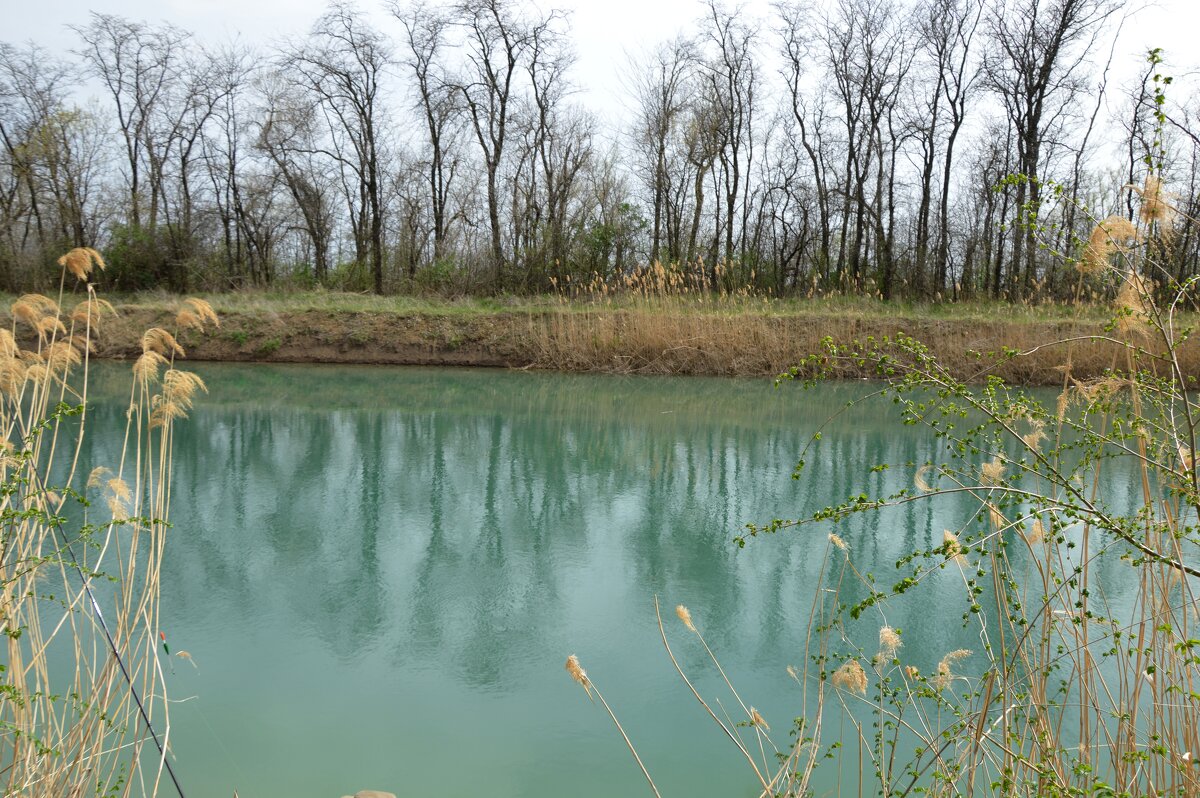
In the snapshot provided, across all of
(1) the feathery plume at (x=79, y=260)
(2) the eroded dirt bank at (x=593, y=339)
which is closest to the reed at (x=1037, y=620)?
(1) the feathery plume at (x=79, y=260)

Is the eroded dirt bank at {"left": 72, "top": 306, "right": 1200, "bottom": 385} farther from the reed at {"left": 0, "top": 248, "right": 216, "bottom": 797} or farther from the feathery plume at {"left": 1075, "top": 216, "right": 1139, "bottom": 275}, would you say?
the feathery plume at {"left": 1075, "top": 216, "right": 1139, "bottom": 275}

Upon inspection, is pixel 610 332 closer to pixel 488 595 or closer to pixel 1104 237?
pixel 488 595

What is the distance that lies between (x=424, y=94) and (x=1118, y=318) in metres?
20.8

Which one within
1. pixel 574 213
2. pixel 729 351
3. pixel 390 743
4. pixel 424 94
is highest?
pixel 424 94

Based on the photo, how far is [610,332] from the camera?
13406 millimetres

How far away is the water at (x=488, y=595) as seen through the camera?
2.58 metres

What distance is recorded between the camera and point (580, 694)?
2936 mm

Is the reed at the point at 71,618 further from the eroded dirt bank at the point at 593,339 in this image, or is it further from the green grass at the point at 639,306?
the green grass at the point at 639,306

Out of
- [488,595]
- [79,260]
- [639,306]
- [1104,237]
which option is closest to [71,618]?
[79,260]

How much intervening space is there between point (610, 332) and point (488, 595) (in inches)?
380

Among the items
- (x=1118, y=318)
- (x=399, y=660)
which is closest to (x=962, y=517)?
(x=399, y=660)

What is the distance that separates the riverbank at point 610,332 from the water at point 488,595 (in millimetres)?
4552

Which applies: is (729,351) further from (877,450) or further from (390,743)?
(390,743)

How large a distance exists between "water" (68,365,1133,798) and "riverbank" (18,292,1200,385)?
14.9 feet
